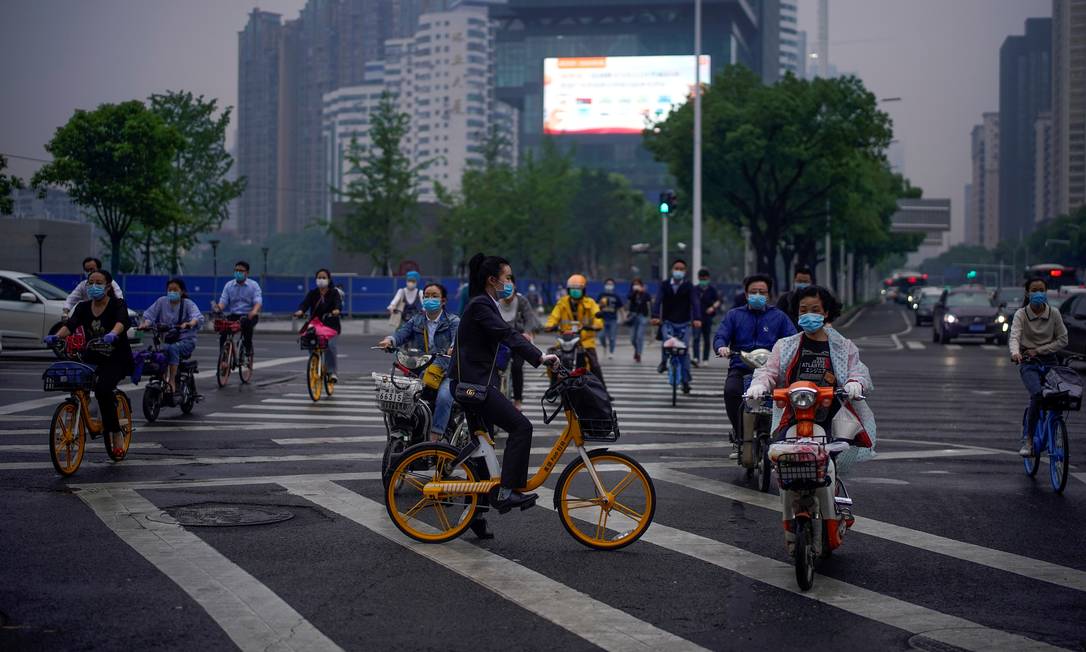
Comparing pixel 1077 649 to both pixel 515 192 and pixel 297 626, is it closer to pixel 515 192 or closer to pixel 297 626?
pixel 297 626

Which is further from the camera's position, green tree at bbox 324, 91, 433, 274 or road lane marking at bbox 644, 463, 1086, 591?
green tree at bbox 324, 91, 433, 274

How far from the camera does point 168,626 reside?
21.0 feet

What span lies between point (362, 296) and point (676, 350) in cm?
3970

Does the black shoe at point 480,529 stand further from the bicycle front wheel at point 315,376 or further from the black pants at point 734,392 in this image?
the bicycle front wheel at point 315,376

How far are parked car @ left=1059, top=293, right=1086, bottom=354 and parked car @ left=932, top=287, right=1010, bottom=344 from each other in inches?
500

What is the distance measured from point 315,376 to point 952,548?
11744 mm

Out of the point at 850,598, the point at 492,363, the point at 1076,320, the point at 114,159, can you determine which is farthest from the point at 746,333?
the point at 114,159

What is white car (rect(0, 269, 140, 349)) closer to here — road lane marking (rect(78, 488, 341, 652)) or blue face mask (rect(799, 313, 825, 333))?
road lane marking (rect(78, 488, 341, 652))

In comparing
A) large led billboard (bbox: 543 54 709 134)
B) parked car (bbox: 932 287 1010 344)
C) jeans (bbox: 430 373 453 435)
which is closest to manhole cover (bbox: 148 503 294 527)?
jeans (bbox: 430 373 453 435)

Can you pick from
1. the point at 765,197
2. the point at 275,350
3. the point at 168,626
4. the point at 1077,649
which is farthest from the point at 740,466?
the point at 765,197

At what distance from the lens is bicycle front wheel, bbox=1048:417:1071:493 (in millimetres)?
11117

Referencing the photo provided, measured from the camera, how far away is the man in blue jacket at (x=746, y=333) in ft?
39.9

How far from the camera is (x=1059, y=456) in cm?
1121

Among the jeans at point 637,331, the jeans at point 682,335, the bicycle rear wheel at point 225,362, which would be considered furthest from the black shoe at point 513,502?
the jeans at point 637,331
